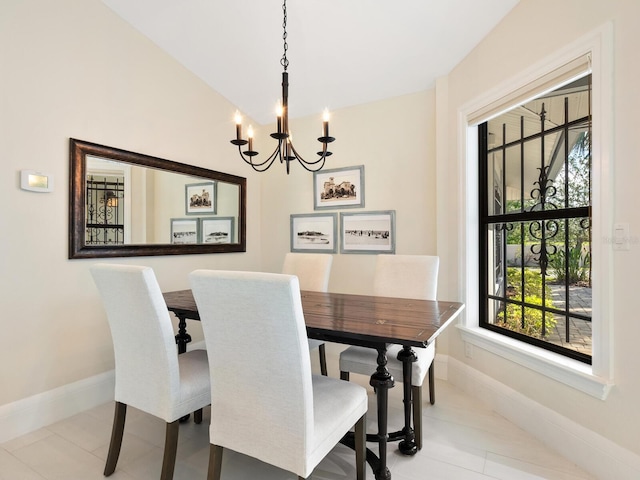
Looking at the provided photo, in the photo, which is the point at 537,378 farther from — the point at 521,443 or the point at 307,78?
the point at 307,78

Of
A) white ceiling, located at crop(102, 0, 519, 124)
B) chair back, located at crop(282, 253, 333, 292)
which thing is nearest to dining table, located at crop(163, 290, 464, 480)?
chair back, located at crop(282, 253, 333, 292)

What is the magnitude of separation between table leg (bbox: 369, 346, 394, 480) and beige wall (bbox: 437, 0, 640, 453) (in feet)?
3.49

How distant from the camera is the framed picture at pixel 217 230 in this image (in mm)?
3383

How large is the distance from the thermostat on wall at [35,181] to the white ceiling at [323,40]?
1.41m

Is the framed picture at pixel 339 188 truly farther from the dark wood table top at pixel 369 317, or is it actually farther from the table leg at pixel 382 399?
the table leg at pixel 382 399

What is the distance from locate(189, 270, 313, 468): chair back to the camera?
1152 mm

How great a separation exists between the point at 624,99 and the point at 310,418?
1961 mm

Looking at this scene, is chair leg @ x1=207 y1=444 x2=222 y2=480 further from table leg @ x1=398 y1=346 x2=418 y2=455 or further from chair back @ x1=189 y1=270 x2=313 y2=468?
table leg @ x1=398 y1=346 x2=418 y2=455

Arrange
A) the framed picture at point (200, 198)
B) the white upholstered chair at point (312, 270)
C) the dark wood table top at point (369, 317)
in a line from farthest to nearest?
the framed picture at point (200, 198), the white upholstered chair at point (312, 270), the dark wood table top at point (369, 317)

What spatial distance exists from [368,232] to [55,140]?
2.55 metres

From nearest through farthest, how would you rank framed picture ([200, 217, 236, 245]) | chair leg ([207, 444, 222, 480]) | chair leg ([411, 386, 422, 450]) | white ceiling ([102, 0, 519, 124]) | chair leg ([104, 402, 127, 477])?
chair leg ([207, 444, 222, 480]) → chair leg ([104, 402, 127, 477]) → chair leg ([411, 386, 422, 450]) → white ceiling ([102, 0, 519, 124]) → framed picture ([200, 217, 236, 245])

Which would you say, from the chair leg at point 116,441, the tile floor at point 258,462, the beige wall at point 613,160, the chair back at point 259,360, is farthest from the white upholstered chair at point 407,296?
the chair leg at point 116,441

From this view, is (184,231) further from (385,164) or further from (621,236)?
(621,236)

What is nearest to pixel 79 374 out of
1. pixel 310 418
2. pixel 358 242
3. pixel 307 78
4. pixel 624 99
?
pixel 310 418
